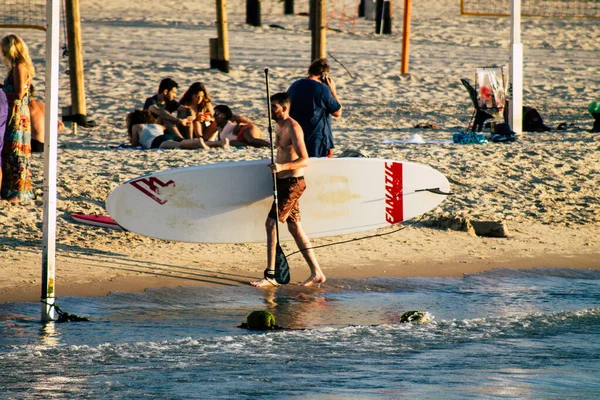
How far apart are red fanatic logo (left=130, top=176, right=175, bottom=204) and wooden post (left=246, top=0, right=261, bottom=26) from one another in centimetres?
1687

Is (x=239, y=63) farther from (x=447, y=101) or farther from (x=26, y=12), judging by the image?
(x=26, y=12)

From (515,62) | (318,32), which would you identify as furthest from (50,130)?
(318,32)

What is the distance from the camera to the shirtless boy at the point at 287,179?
26.6ft

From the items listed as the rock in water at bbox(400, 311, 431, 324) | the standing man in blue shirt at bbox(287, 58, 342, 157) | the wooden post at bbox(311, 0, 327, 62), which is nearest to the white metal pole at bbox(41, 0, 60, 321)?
the rock in water at bbox(400, 311, 431, 324)

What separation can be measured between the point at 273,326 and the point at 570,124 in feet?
30.1

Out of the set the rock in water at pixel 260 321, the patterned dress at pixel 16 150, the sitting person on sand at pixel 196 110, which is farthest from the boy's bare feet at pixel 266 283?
the sitting person on sand at pixel 196 110

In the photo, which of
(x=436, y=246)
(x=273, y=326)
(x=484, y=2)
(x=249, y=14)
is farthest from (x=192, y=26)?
(x=273, y=326)

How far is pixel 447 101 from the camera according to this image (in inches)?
690

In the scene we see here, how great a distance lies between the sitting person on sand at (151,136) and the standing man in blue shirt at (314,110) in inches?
121

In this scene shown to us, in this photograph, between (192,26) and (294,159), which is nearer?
(294,159)

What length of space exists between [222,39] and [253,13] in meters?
7.10

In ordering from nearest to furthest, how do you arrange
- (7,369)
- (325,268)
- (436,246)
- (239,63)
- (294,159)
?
(7,369)
(294,159)
(325,268)
(436,246)
(239,63)

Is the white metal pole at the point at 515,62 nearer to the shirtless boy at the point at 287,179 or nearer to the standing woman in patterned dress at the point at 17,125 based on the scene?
the shirtless boy at the point at 287,179

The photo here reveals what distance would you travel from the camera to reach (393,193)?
9.52 metres
